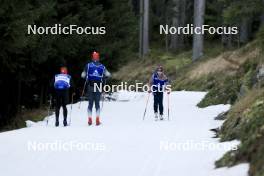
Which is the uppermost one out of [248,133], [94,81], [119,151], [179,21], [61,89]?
[179,21]

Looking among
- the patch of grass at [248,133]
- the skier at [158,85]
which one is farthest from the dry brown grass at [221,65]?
the patch of grass at [248,133]

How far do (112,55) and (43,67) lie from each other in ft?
13.1

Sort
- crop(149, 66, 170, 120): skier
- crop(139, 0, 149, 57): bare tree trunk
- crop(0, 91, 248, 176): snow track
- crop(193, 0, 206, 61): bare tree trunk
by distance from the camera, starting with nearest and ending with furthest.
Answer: crop(0, 91, 248, 176): snow track, crop(149, 66, 170, 120): skier, crop(193, 0, 206, 61): bare tree trunk, crop(139, 0, 149, 57): bare tree trunk

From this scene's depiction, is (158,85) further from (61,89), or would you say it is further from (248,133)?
(248,133)

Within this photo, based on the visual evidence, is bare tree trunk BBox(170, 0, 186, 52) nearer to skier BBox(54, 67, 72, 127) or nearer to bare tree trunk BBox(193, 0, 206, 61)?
bare tree trunk BBox(193, 0, 206, 61)

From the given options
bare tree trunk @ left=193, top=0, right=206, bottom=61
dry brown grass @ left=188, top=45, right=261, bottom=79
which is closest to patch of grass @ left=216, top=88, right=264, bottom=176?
dry brown grass @ left=188, top=45, right=261, bottom=79

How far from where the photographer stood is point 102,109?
70.7 feet

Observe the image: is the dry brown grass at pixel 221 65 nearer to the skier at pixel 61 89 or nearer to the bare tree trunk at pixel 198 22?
the bare tree trunk at pixel 198 22

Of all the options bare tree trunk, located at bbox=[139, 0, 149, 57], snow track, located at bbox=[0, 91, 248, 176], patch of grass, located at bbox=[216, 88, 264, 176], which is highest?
bare tree trunk, located at bbox=[139, 0, 149, 57]

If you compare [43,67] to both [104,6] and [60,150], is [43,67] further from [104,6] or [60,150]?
[60,150]

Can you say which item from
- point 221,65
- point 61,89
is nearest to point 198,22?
point 221,65

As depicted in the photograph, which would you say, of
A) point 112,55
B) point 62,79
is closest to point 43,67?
point 112,55

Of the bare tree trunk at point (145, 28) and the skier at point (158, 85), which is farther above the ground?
the bare tree trunk at point (145, 28)

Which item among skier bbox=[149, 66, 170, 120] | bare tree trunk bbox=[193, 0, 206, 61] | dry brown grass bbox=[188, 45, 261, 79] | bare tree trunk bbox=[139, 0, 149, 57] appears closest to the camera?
skier bbox=[149, 66, 170, 120]
